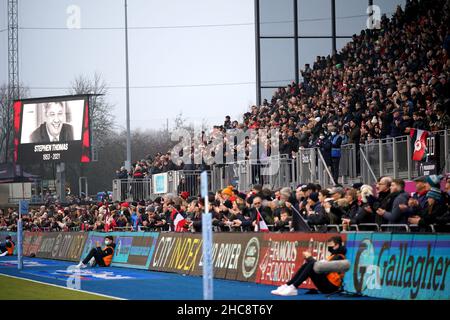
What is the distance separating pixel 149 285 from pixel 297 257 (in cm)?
427

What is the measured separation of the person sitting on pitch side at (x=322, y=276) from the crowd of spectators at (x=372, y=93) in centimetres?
599

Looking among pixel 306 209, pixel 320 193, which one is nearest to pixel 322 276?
pixel 320 193

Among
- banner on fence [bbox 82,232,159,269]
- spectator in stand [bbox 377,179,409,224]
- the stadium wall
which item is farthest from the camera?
banner on fence [bbox 82,232,159,269]

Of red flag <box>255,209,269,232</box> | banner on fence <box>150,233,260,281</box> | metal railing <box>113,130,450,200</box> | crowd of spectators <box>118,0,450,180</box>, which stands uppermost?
crowd of spectators <box>118,0,450,180</box>

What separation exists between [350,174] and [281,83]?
2058 cm

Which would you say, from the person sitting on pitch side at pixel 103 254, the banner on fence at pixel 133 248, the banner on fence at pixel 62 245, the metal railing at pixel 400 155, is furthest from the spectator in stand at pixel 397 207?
the banner on fence at pixel 62 245

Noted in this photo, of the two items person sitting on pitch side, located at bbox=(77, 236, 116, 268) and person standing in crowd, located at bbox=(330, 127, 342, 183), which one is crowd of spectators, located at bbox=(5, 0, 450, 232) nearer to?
person standing in crowd, located at bbox=(330, 127, 342, 183)

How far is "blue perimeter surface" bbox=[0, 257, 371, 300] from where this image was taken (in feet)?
64.2

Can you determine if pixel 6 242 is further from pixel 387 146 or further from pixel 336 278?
pixel 336 278

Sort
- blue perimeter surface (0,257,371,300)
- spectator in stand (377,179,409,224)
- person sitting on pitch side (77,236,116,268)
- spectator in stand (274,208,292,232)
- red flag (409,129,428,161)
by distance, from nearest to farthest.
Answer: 1. spectator in stand (377,179,409,224)
2. blue perimeter surface (0,257,371,300)
3. spectator in stand (274,208,292,232)
4. red flag (409,129,428,161)
5. person sitting on pitch side (77,236,116,268)

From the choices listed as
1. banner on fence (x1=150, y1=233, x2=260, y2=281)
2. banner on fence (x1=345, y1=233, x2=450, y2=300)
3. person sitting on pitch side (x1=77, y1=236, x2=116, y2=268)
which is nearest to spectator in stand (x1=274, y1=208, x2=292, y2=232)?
banner on fence (x1=150, y1=233, x2=260, y2=281)

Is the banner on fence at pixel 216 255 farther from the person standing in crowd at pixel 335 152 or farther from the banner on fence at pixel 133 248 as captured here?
the person standing in crowd at pixel 335 152

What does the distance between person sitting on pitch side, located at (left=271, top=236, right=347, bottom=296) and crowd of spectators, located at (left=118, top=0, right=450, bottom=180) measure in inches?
236
